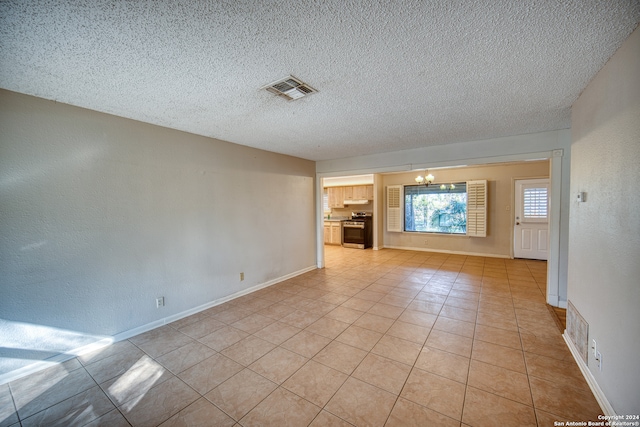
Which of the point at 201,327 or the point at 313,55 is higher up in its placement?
the point at 313,55

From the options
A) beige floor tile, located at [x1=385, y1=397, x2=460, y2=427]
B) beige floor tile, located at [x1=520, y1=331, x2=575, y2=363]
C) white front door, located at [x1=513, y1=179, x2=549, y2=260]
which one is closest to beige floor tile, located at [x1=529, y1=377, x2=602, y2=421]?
beige floor tile, located at [x1=520, y1=331, x2=575, y2=363]

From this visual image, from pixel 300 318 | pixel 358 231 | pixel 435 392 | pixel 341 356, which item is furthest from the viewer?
pixel 358 231

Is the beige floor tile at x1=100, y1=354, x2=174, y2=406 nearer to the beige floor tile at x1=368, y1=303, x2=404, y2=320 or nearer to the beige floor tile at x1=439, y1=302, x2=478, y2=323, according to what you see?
the beige floor tile at x1=368, y1=303, x2=404, y2=320

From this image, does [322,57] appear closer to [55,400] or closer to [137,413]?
[137,413]

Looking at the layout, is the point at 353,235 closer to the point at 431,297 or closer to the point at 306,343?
the point at 431,297

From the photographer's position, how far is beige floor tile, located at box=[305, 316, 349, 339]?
8.97 ft

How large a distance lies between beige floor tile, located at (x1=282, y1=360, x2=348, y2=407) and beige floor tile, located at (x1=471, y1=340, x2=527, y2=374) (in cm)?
133

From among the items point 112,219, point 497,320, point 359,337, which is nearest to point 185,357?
point 112,219

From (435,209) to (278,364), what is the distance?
644cm

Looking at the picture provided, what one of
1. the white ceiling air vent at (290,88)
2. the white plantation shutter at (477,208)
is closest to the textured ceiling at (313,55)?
the white ceiling air vent at (290,88)

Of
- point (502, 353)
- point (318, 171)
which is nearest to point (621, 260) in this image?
point (502, 353)

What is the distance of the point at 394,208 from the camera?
7645 mm

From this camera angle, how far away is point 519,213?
19.7ft

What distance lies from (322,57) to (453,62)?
3.04 feet
